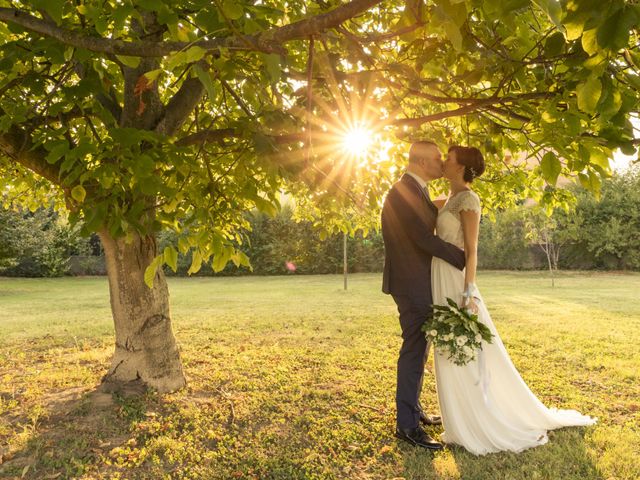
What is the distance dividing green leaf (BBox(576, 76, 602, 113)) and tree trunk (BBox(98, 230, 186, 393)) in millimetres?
4135

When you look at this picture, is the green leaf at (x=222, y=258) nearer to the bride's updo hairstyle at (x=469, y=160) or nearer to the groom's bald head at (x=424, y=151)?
the groom's bald head at (x=424, y=151)

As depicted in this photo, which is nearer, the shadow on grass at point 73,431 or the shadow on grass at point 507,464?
the shadow on grass at point 507,464

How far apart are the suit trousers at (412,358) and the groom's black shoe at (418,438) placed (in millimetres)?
39

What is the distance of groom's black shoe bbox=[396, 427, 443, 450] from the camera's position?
11.9ft

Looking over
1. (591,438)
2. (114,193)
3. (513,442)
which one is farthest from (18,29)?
(591,438)

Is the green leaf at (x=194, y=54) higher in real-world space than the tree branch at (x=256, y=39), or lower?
lower

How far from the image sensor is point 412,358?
12.2ft

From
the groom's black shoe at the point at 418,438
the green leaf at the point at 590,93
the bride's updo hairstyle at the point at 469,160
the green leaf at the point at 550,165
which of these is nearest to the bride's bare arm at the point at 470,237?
the bride's updo hairstyle at the point at 469,160

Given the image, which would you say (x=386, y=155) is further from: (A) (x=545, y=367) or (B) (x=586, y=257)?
(B) (x=586, y=257)

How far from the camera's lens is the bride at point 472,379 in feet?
11.8

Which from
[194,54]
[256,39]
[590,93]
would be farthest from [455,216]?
[194,54]

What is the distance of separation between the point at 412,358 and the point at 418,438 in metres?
0.65

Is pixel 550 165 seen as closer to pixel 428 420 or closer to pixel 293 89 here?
pixel 293 89

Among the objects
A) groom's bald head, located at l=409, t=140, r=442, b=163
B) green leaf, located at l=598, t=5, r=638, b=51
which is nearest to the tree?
green leaf, located at l=598, t=5, r=638, b=51
